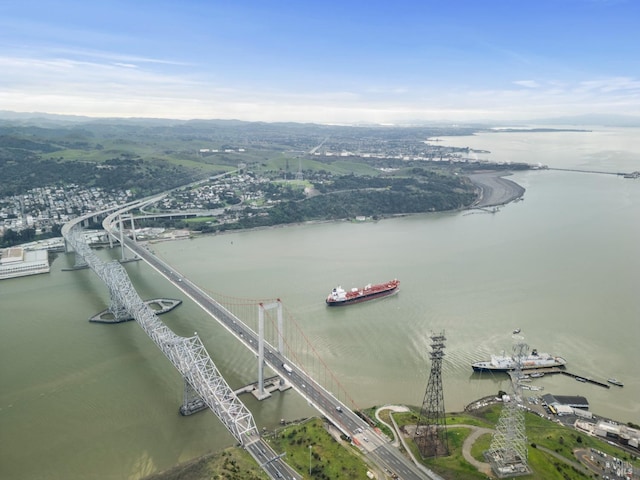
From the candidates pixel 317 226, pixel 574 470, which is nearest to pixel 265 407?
pixel 574 470

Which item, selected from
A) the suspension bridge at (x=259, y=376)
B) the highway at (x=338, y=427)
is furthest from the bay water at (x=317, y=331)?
the highway at (x=338, y=427)

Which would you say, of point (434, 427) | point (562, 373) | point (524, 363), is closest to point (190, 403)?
point (434, 427)

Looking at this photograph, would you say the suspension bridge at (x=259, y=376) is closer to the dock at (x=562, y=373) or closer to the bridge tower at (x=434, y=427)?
the bridge tower at (x=434, y=427)

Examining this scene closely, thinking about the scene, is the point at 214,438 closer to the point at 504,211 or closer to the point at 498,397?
the point at 498,397

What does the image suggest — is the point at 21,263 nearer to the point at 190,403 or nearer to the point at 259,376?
the point at 190,403

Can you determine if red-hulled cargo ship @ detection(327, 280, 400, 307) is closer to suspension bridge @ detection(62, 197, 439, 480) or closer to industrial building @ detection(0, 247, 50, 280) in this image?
suspension bridge @ detection(62, 197, 439, 480)
